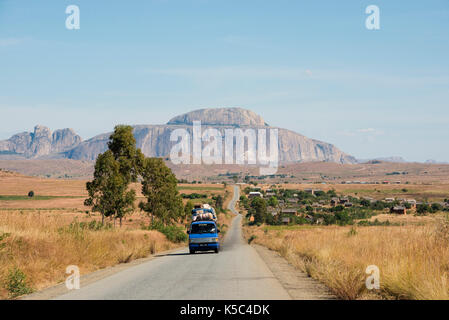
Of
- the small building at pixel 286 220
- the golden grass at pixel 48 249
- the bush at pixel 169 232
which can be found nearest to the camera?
the golden grass at pixel 48 249

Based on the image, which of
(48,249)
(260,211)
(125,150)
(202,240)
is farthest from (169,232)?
(260,211)

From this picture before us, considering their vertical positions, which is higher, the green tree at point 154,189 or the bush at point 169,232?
the green tree at point 154,189

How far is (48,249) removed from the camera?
668 inches

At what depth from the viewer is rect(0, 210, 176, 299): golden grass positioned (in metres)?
14.9

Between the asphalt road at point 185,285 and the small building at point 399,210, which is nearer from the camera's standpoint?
the asphalt road at point 185,285

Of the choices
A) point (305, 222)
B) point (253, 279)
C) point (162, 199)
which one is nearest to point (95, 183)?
point (162, 199)

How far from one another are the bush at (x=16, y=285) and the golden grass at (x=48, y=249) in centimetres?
13

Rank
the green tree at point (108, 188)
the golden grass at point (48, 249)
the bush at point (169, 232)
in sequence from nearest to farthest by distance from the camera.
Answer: the golden grass at point (48, 249), the green tree at point (108, 188), the bush at point (169, 232)

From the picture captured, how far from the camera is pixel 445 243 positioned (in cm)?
1348

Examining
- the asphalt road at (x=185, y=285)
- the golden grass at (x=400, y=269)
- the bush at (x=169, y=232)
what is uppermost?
the golden grass at (x=400, y=269)

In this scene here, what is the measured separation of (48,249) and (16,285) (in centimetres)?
435

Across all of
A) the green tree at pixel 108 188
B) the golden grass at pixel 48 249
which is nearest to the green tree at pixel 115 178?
the green tree at pixel 108 188

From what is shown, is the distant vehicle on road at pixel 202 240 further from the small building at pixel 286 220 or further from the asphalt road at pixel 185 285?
the small building at pixel 286 220

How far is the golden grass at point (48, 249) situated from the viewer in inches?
585
